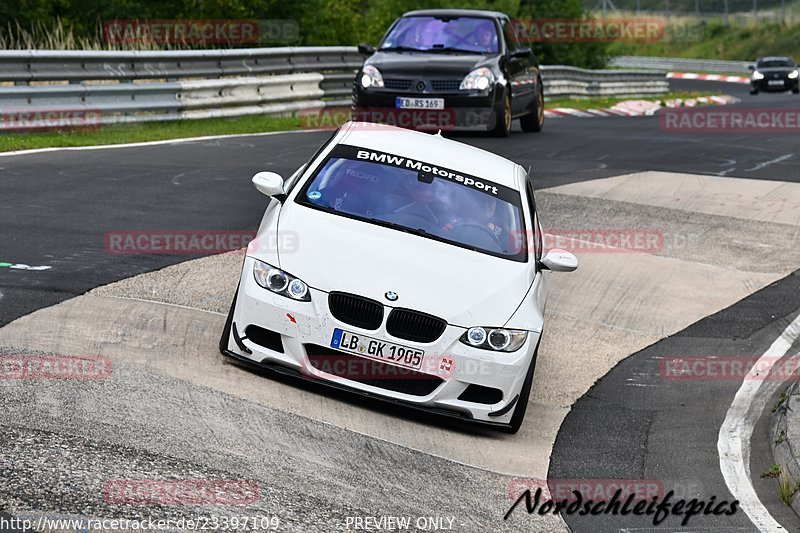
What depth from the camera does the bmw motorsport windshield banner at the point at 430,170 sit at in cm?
825

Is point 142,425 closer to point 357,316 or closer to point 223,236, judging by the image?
point 357,316

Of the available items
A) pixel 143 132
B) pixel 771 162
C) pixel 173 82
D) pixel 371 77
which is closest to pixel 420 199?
pixel 371 77

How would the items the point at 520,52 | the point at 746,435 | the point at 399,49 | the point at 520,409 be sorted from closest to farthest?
the point at 520,409 → the point at 746,435 → the point at 399,49 → the point at 520,52

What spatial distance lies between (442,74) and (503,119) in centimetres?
150

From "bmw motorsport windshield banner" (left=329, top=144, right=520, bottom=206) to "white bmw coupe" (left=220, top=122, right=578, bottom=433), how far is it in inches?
9.2

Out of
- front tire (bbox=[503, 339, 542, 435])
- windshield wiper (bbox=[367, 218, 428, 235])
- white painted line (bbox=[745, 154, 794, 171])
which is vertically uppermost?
windshield wiper (bbox=[367, 218, 428, 235])

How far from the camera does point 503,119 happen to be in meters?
18.3

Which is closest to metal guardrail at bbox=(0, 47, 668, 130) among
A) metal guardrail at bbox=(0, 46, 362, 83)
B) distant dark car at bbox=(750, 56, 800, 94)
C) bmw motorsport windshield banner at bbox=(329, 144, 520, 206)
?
metal guardrail at bbox=(0, 46, 362, 83)

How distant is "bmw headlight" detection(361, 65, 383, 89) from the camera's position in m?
17.2

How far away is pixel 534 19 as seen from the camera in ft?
150

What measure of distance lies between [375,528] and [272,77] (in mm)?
16285

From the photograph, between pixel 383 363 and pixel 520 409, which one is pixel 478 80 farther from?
pixel 383 363

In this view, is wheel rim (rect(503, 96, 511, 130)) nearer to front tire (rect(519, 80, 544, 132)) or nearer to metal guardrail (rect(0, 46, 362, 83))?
front tire (rect(519, 80, 544, 132))

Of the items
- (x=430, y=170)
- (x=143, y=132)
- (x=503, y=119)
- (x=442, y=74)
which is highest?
(x=430, y=170)
